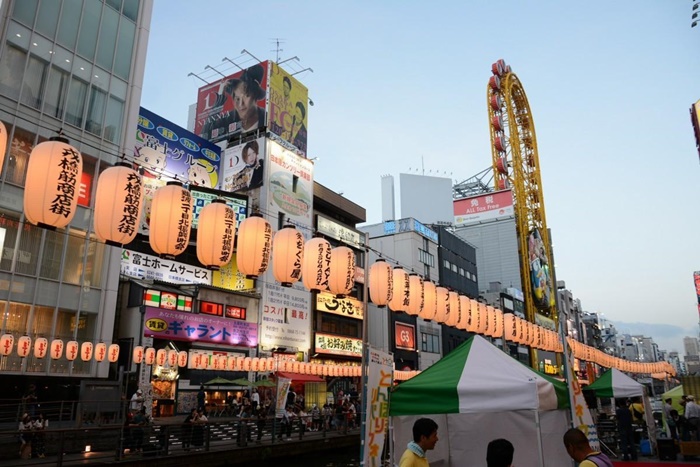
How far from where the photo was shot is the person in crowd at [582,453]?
4668mm

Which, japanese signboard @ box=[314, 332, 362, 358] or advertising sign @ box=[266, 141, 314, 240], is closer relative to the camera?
advertising sign @ box=[266, 141, 314, 240]

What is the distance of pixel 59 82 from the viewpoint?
24359 mm

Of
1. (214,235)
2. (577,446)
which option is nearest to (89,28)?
(214,235)

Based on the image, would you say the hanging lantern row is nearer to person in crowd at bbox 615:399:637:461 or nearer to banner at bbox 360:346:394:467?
banner at bbox 360:346:394:467

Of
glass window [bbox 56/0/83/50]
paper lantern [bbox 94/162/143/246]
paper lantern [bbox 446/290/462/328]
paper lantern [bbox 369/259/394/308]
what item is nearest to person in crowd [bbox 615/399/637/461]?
paper lantern [bbox 369/259/394/308]

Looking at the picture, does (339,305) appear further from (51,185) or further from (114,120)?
(51,185)

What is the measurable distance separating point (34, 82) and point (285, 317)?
20.6 metres

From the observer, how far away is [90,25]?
25922mm

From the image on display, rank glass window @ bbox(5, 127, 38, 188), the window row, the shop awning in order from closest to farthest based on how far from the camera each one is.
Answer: glass window @ bbox(5, 127, 38, 188) → the window row → the shop awning

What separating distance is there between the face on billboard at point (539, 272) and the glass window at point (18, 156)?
186ft

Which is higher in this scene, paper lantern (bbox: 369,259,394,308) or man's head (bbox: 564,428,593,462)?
paper lantern (bbox: 369,259,394,308)

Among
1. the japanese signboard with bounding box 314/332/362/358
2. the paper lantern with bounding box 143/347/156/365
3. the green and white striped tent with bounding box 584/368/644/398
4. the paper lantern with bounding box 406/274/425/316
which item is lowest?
the green and white striped tent with bounding box 584/368/644/398

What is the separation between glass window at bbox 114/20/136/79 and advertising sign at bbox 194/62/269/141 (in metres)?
12.9

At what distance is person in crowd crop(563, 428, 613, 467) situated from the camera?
4.67 m
